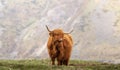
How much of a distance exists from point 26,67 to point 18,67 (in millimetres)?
443

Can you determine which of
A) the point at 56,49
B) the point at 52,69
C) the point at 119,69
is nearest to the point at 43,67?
the point at 52,69

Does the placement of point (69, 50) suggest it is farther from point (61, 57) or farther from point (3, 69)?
point (3, 69)

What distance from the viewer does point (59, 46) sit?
2630 centimetres

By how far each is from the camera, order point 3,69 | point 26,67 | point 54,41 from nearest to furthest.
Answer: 1. point 3,69
2. point 26,67
3. point 54,41

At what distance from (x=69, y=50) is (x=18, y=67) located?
7.49 m

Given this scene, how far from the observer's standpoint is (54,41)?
2614cm

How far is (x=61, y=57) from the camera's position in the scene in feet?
88.2

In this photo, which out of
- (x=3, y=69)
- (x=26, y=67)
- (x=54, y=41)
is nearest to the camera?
(x=3, y=69)

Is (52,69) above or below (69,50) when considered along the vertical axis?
below

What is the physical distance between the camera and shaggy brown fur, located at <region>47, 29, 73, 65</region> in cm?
2616

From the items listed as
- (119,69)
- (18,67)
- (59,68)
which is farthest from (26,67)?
(119,69)

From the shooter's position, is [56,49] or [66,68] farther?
[56,49]

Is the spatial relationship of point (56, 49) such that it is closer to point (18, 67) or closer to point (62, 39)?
point (62, 39)

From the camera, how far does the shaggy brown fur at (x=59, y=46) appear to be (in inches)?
1030
